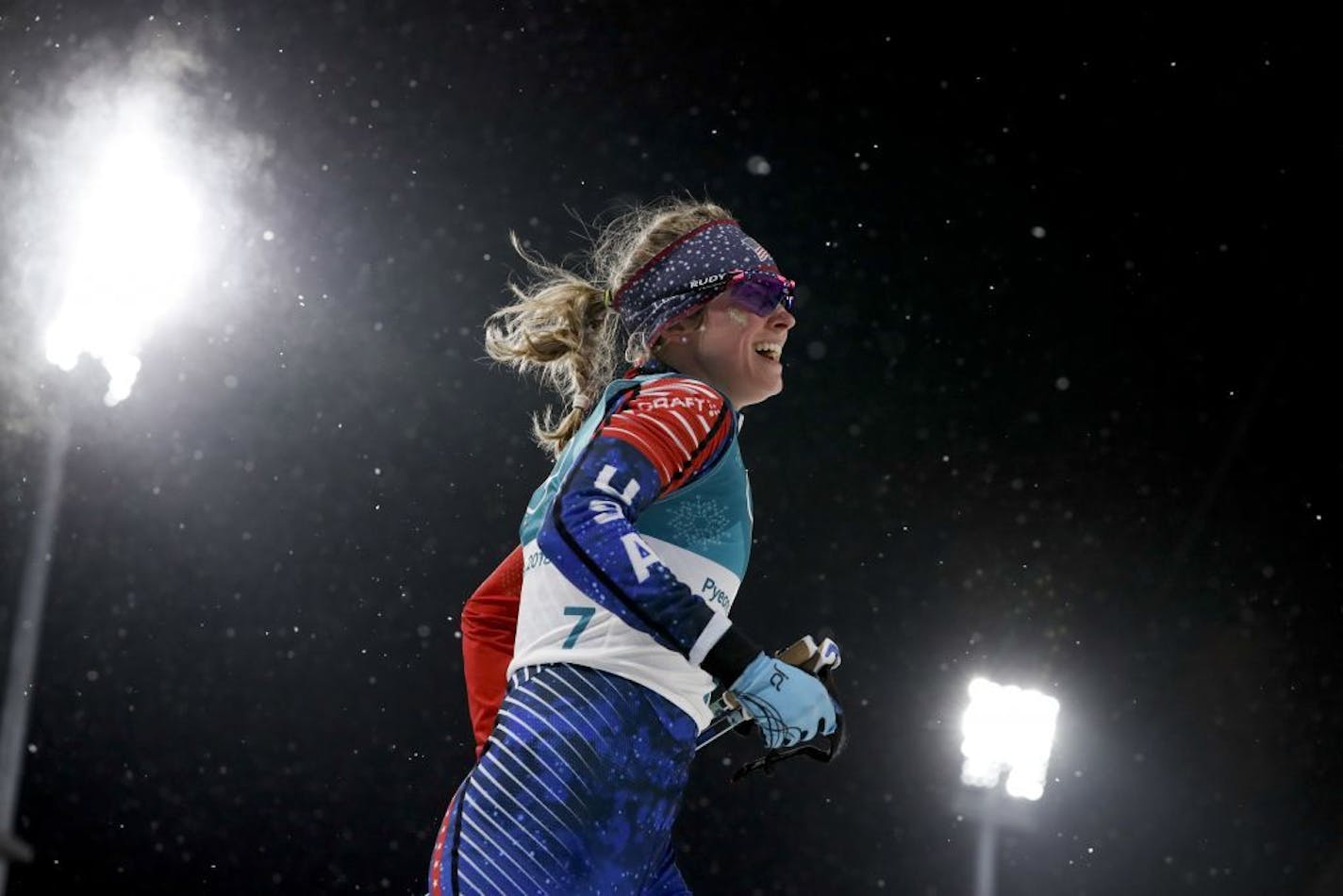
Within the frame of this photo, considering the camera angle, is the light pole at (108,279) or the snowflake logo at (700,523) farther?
the light pole at (108,279)

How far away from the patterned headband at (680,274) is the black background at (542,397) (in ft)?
14.6

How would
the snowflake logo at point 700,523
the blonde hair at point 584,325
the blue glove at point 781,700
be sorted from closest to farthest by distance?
the blue glove at point 781,700 < the snowflake logo at point 700,523 < the blonde hair at point 584,325

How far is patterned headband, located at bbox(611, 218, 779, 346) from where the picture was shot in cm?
164

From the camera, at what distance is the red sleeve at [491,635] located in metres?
1.57

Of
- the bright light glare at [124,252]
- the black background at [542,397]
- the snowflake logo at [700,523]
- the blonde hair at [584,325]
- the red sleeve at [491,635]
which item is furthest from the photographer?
the black background at [542,397]

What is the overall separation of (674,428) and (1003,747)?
5682 mm

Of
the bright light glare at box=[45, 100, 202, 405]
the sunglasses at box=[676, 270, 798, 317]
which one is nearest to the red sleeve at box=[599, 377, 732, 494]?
the sunglasses at box=[676, 270, 798, 317]

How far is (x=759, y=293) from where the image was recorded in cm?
165

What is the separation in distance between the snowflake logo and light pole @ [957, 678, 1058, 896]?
5386 mm

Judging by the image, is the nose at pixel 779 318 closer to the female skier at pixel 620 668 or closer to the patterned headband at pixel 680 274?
the patterned headband at pixel 680 274

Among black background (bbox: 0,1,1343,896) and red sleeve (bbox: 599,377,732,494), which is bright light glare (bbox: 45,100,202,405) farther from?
red sleeve (bbox: 599,377,732,494)

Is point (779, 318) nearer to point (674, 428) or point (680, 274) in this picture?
point (680, 274)

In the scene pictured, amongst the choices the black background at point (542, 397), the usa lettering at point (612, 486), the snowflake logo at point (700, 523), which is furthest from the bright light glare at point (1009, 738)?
the usa lettering at point (612, 486)

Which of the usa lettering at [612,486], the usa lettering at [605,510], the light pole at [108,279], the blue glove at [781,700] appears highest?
the light pole at [108,279]
